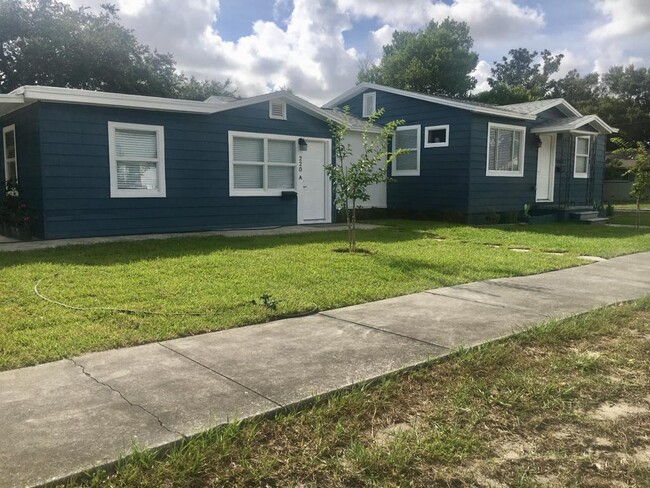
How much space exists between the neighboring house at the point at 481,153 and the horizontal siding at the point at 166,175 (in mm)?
3784

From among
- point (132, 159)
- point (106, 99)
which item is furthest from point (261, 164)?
point (106, 99)

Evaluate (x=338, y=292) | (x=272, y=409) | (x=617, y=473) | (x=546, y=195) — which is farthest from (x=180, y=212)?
(x=546, y=195)

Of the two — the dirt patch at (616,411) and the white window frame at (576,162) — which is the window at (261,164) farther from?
the white window frame at (576,162)

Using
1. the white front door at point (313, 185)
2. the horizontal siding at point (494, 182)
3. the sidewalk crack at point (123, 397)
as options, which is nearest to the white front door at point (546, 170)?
the horizontal siding at point (494, 182)

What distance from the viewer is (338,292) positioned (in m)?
5.42

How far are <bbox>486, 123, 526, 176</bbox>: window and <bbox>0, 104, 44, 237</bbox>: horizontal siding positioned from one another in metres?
10.8

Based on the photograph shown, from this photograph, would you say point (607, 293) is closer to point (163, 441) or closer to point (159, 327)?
point (159, 327)

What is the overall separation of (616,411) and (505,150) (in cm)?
1309

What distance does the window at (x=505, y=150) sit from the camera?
47.7 feet

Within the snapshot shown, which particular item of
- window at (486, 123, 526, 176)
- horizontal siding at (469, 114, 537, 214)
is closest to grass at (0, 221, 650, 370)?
horizontal siding at (469, 114, 537, 214)

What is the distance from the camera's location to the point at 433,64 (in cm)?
3528

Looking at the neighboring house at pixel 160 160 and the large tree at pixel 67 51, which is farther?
the large tree at pixel 67 51

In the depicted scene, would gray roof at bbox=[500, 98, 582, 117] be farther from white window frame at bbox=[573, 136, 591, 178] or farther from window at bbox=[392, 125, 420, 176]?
window at bbox=[392, 125, 420, 176]

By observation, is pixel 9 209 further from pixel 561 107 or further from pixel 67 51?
pixel 67 51
